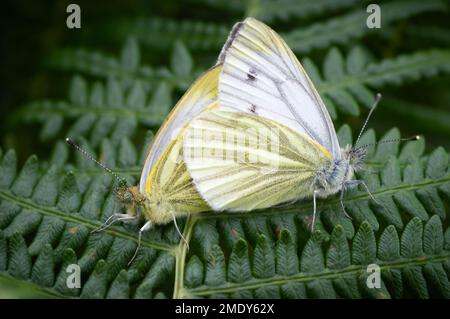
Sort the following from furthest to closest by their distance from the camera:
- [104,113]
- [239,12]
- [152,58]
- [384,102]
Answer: [152,58] → [239,12] → [384,102] → [104,113]

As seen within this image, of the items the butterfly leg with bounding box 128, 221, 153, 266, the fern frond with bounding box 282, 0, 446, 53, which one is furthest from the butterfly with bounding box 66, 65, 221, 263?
the fern frond with bounding box 282, 0, 446, 53

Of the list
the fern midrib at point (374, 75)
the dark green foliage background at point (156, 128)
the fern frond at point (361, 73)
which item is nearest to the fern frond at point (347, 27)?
the dark green foliage background at point (156, 128)

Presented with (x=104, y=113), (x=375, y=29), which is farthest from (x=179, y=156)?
(x=375, y=29)

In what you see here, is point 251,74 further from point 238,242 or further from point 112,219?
point 112,219

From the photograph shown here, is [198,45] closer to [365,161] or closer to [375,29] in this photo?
[375,29]

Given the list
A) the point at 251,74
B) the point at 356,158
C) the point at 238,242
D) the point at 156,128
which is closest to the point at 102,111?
the point at 156,128

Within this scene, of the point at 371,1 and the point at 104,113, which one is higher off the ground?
the point at 371,1

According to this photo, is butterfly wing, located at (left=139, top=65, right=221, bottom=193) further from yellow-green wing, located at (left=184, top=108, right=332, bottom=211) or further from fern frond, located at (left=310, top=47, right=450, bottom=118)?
fern frond, located at (left=310, top=47, right=450, bottom=118)
